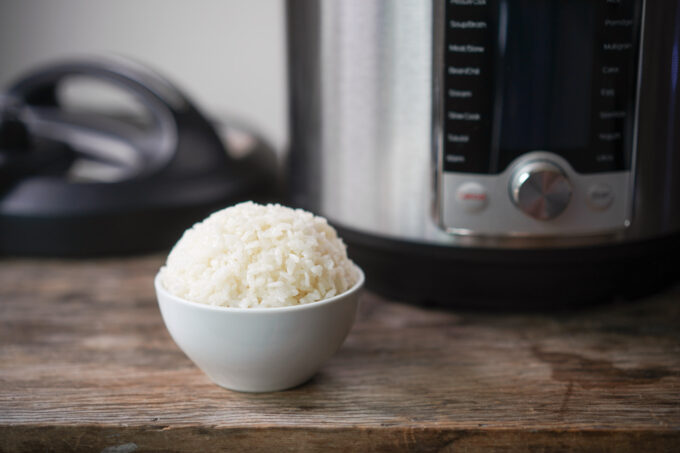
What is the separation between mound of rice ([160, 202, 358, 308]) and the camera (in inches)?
15.8

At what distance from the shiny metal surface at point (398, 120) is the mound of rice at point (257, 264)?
0.46ft

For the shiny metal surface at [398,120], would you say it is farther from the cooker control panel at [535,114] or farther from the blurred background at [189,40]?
the blurred background at [189,40]

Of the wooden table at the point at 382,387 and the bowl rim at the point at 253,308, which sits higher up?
the bowl rim at the point at 253,308

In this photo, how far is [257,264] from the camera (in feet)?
1.32

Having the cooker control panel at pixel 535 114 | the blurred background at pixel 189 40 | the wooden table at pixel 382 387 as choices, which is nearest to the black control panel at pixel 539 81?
the cooker control panel at pixel 535 114

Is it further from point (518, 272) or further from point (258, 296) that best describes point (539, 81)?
point (258, 296)

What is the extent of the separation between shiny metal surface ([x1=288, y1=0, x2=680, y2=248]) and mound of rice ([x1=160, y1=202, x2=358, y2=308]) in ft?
0.46

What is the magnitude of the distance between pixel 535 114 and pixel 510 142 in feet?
0.09

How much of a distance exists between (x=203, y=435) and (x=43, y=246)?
40 centimetres

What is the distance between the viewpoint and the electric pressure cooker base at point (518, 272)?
1.77ft


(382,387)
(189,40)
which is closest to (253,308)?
(382,387)

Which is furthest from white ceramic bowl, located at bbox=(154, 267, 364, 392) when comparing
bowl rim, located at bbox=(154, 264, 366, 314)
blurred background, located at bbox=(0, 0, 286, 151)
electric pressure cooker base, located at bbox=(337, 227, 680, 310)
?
blurred background, located at bbox=(0, 0, 286, 151)

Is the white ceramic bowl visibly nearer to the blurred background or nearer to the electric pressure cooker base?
the electric pressure cooker base

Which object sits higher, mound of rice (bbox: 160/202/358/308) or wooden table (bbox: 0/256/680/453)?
mound of rice (bbox: 160/202/358/308)
